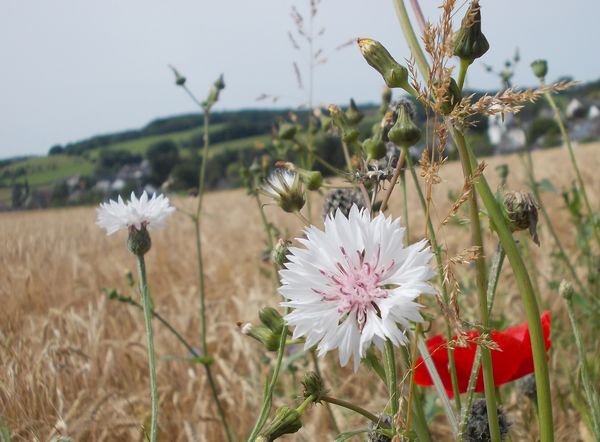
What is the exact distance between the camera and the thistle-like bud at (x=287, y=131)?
130 centimetres

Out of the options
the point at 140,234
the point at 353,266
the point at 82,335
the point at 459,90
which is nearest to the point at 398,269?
the point at 353,266

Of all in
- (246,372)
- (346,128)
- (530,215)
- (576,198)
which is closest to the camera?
(530,215)

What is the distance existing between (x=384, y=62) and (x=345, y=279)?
0.62 feet

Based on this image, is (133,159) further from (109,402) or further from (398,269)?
(398,269)

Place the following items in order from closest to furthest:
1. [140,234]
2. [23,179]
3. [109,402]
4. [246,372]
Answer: [140,234] < [109,402] < [23,179] < [246,372]

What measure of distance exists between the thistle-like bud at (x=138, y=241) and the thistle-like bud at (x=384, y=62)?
47cm

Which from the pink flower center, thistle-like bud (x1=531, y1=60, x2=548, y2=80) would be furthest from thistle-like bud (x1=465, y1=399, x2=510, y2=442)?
thistle-like bud (x1=531, y1=60, x2=548, y2=80)

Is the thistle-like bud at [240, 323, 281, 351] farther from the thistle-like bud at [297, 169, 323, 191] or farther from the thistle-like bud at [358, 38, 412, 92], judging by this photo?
the thistle-like bud at [358, 38, 412, 92]

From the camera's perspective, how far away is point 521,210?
1.97 ft

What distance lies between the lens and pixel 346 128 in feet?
2.60

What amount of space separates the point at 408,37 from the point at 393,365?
0.28 meters

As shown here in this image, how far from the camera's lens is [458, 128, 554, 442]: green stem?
0.50 m

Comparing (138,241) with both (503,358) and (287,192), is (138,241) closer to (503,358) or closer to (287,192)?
(287,192)

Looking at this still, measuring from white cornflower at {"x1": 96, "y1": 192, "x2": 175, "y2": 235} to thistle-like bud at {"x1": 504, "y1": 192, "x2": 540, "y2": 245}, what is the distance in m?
0.49
